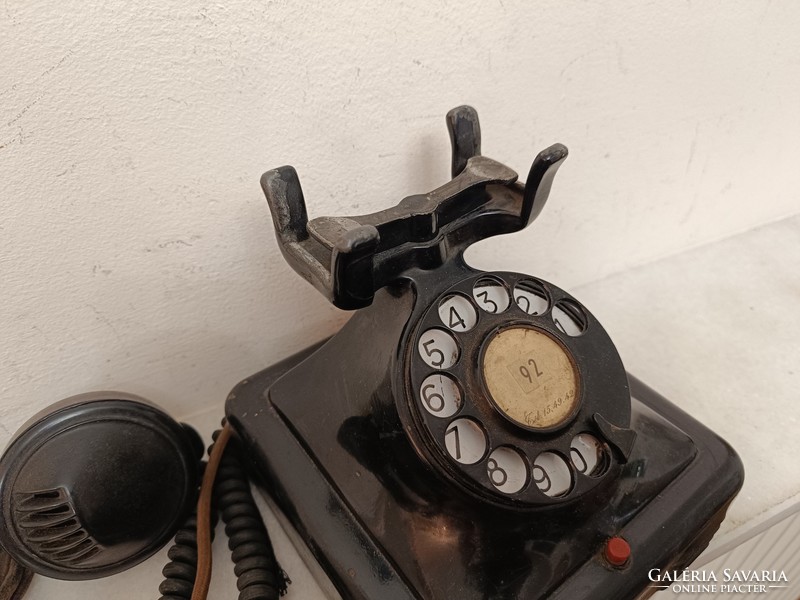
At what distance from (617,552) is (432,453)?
20 cm

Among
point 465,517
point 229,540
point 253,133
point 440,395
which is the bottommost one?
point 229,540

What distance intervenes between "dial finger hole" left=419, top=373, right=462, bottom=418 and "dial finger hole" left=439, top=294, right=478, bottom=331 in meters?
0.06

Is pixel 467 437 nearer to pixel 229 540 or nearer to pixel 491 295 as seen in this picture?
pixel 491 295

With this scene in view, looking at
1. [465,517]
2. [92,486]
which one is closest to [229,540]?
[92,486]

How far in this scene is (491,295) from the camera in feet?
2.13

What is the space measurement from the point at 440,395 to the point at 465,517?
0.12 meters

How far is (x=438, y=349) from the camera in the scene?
60 centimetres

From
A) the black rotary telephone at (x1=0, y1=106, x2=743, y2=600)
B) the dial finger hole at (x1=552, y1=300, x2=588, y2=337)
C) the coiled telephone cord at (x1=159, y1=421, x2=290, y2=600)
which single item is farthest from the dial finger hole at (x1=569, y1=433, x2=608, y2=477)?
the coiled telephone cord at (x1=159, y1=421, x2=290, y2=600)

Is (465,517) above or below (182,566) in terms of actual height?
above

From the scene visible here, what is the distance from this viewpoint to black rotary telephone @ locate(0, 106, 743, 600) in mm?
571

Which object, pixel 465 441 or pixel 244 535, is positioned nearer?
pixel 465 441

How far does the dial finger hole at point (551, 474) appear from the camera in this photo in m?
0.58

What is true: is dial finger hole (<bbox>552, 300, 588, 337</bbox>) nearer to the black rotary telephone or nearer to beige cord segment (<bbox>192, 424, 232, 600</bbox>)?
the black rotary telephone

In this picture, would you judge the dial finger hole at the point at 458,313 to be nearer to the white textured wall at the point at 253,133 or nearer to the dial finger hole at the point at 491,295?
the dial finger hole at the point at 491,295
